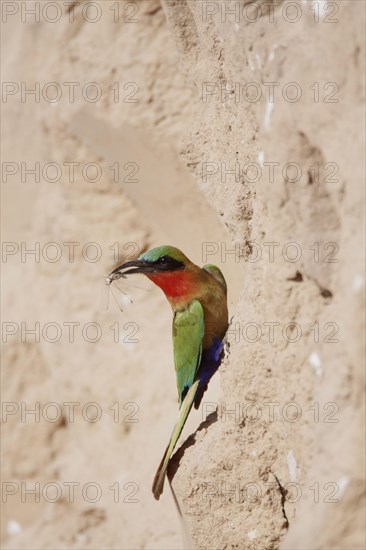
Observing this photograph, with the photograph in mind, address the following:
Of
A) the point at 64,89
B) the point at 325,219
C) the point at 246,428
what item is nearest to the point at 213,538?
the point at 246,428

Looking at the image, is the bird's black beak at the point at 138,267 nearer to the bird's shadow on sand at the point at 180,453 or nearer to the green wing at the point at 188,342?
the green wing at the point at 188,342

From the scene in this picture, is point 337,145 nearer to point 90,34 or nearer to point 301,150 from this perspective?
point 301,150

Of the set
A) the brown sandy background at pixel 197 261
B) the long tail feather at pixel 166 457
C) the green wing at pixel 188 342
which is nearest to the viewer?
the brown sandy background at pixel 197 261

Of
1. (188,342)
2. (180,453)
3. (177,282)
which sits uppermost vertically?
(177,282)

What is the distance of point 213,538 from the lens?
3242 mm

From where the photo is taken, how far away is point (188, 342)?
12.2ft

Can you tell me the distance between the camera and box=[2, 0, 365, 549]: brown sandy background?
103 inches

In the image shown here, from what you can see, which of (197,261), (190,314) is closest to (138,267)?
(190,314)

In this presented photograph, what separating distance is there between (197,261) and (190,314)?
1.27 metres

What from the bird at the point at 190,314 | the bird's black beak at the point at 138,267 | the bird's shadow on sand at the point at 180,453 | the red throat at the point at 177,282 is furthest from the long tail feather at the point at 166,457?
the bird's black beak at the point at 138,267

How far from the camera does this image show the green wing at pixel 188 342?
3680 millimetres

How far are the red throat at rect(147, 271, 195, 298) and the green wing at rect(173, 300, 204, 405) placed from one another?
7 cm

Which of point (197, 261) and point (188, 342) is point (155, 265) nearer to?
point (188, 342)

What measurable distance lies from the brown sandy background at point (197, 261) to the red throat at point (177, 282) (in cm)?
21
